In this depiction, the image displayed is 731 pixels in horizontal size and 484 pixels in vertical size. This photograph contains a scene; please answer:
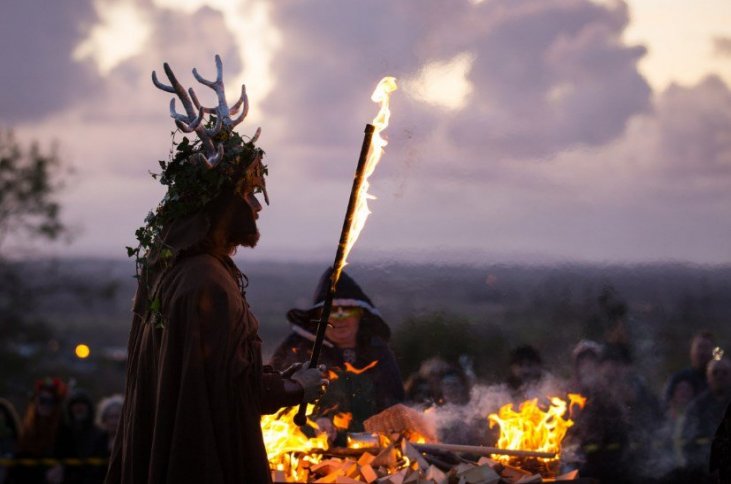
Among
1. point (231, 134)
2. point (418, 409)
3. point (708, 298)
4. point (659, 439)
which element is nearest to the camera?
point (231, 134)

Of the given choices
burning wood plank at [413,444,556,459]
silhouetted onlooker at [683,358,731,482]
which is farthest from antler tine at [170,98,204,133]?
silhouetted onlooker at [683,358,731,482]

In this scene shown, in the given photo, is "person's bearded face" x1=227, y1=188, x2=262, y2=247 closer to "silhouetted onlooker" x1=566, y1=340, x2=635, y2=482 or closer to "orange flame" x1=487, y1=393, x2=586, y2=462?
"orange flame" x1=487, y1=393, x2=586, y2=462

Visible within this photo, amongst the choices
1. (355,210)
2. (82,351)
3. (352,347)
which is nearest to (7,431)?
(82,351)

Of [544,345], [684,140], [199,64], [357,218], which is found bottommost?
[544,345]

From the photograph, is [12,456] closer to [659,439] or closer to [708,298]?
[659,439]

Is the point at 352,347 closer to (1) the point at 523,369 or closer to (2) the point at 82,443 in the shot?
(1) the point at 523,369

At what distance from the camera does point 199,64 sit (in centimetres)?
916

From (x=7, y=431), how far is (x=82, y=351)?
1.22 metres

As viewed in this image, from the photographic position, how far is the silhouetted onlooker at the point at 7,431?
343 inches

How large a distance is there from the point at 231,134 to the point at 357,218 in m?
0.70

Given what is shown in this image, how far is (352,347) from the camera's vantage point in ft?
27.5

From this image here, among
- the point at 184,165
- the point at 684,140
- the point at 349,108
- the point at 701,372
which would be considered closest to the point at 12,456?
the point at 349,108

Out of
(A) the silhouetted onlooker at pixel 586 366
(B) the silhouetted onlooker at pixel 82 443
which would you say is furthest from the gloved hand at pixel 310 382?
(B) the silhouetted onlooker at pixel 82 443

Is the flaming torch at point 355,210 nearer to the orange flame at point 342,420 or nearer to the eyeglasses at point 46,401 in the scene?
the orange flame at point 342,420
